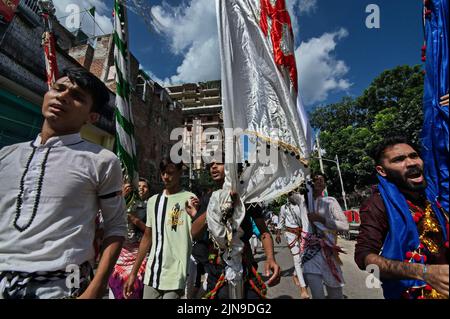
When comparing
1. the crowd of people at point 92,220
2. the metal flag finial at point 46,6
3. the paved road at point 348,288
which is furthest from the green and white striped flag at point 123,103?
the paved road at point 348,288

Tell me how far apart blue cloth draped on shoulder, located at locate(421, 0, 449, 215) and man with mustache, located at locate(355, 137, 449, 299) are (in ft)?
0.45

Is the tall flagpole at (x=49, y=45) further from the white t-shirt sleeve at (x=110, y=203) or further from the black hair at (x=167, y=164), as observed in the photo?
the white t-shirt sleeve at (x=110, y=203)

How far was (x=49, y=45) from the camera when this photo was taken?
9.63 ft

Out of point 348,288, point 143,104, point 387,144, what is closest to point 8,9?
point 387,144

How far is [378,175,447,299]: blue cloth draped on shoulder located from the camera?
4.50ft

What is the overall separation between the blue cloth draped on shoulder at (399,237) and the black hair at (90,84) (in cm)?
182

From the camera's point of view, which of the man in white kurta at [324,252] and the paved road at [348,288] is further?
the paved road at [348,288]

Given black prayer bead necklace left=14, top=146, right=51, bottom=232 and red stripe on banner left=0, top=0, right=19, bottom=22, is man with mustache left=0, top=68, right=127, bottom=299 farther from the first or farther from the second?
red stripe on banner left=0, top=0, right=19, bottom=22

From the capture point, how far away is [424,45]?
1.43 metres

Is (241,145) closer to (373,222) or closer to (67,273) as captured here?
(373,222)

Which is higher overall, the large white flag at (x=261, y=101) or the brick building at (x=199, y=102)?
A: the brick building at (x=199, y=102)

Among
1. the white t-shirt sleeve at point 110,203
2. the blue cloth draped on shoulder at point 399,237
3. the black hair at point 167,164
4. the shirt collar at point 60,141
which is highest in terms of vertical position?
the black hair at point 167,164

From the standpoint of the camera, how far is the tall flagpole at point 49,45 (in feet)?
9.22
